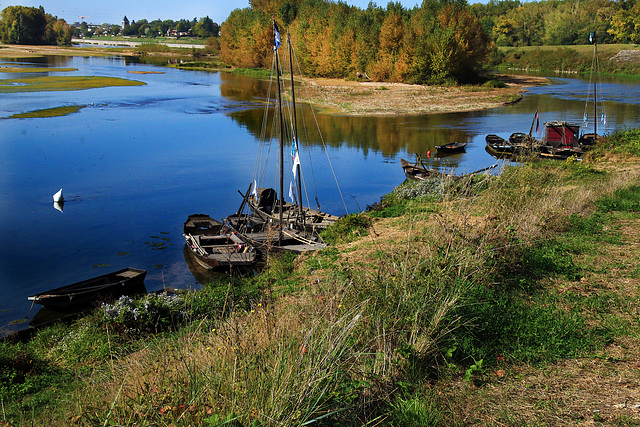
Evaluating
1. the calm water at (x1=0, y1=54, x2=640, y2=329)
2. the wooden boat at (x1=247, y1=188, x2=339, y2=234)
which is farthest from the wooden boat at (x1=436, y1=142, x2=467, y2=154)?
the wooden boat at (x1=247, y1=188, x2=339, y2=234)

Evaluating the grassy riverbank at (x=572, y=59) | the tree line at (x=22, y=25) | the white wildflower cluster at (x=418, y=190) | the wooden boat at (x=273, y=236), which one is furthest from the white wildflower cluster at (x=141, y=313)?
the tree line at (x=22, y=25)

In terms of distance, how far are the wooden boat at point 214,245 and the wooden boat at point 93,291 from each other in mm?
2033

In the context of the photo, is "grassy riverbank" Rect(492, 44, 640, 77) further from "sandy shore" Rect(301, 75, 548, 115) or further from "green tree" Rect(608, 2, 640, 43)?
"sandy shore" Rect(301, 75, 548, 115)

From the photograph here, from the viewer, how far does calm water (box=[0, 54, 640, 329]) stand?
17453 mm

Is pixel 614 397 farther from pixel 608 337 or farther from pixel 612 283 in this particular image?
pixel 612 283

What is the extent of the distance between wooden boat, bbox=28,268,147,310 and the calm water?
82 centimetres

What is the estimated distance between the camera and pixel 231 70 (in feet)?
361

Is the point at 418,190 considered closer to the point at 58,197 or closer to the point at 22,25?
the point at 58,197

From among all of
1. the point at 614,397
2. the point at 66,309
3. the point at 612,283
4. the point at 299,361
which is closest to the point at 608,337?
the point at 614,397

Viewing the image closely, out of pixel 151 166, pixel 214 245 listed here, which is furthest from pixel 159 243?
pixel 151 166

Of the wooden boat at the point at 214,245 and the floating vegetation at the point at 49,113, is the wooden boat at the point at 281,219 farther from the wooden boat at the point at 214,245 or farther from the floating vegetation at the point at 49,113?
the floating vegetation at the point at 49,113

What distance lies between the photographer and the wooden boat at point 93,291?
43.7 feet

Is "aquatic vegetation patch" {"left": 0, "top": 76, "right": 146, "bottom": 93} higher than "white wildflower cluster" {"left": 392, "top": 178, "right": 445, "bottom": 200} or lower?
higher

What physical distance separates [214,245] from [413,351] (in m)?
12.8
